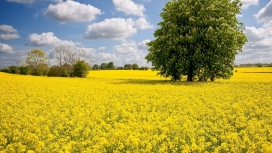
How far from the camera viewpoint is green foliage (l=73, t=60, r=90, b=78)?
58500 millimetres

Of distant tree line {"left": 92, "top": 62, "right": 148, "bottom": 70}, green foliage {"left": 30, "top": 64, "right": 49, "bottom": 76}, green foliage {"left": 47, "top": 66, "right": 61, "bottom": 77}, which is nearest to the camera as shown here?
green foliage {"left": 47, "top": 66, "right": 61, "bottom": 77}

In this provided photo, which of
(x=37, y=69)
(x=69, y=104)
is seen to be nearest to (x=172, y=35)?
(x=69, y=104)

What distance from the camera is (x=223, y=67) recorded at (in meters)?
32.6

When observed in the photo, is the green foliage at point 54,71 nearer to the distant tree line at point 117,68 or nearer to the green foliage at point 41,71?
the green foliage at point 41,71

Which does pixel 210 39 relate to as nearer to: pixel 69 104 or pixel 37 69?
pixel 69 104

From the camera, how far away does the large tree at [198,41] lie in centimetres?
3247

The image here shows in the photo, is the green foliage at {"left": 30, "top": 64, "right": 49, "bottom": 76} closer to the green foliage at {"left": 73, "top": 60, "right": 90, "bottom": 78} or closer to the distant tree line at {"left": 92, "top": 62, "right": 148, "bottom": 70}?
the green foliage at {"left": 73, "top": 60, "right": 90, "bottom": 78}

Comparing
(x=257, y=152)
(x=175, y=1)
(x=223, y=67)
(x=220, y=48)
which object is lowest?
(x=257, y=152)

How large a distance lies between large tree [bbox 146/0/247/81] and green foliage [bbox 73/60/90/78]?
26138mm

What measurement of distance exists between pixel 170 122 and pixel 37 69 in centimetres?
6709

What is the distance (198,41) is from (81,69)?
32837 millimetres

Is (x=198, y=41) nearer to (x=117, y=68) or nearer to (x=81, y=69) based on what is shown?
(x=81, y=69)

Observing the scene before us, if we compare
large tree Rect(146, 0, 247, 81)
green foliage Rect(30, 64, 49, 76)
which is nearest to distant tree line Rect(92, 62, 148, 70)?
green foliage Rect(30, 64, 49, 76)

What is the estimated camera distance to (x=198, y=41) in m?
33.6
